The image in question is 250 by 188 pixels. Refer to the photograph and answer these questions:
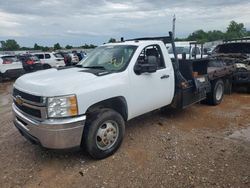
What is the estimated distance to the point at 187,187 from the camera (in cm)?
354

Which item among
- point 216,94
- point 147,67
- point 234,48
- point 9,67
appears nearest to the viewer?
point 147,67

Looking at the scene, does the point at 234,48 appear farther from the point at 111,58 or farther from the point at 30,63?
the point at 30,63

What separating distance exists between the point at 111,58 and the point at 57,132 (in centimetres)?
198

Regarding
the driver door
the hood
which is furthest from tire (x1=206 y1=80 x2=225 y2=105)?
the hood

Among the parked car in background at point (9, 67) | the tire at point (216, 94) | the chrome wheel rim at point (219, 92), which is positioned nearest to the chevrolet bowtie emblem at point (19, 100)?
the tire at point (216, 94)

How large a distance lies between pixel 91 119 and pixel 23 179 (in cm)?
132

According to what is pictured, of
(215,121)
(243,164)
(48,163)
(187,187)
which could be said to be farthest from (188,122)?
(48,163)

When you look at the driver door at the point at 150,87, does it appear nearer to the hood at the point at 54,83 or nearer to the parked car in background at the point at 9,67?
the hood at the point at 54,83

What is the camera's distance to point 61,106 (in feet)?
12.3

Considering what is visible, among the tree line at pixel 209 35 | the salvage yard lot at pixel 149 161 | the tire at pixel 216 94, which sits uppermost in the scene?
the tree line at pixel 209 35

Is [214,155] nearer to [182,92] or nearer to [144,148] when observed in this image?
[144,148]

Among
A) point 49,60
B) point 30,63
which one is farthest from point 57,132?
point 49,60

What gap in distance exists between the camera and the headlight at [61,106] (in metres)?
3.74

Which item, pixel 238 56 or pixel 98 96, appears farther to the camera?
pixel 238 56
